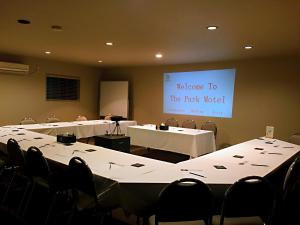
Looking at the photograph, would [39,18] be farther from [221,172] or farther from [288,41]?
[288,41]

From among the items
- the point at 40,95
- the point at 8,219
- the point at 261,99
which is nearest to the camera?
the point at 8,219

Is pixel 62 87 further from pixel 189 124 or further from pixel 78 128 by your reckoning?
pixel 189 124

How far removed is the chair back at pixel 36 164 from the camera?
240 cm

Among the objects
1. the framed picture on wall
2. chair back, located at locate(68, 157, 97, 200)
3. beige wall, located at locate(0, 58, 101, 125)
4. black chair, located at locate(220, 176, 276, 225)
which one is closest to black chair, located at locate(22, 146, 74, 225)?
chair back, located at locate(68, 157, 97, 200)

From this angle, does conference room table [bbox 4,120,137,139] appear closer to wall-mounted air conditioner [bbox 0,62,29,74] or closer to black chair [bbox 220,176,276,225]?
wall-mounted air conditioner [bbox 0,62,29,74]

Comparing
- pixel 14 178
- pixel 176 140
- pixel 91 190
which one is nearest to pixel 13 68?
pixel 14 178

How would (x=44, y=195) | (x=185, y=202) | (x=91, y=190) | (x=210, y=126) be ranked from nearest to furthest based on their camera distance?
(x=185, y=202), (x=91, y=190), (x=44, y=195), (x=210, y=126)

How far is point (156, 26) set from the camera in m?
3.27

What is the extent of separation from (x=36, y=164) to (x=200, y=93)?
4916 mm

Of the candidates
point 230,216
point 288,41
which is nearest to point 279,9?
point 288,41

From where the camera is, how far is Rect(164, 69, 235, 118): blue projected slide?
20.5 ft

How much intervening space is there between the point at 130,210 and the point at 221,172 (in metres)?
0.88

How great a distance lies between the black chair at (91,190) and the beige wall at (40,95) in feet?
16.0

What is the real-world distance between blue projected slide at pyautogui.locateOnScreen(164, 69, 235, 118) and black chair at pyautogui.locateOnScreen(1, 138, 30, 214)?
4451 millimetres
